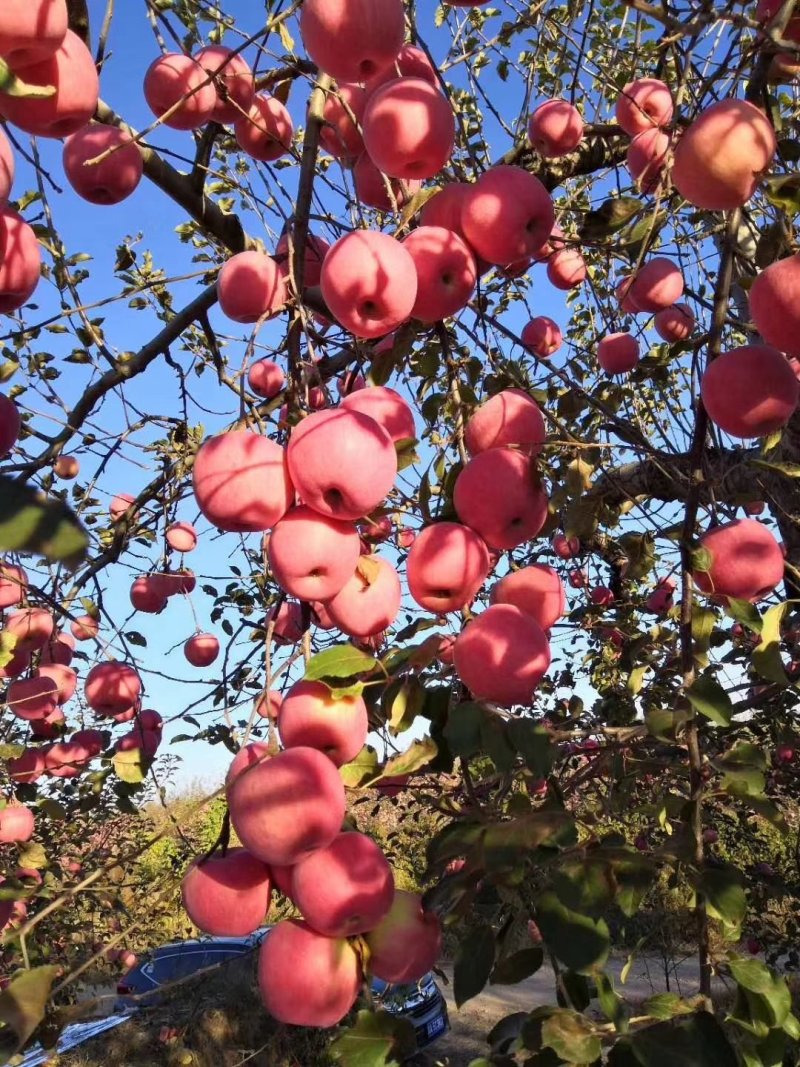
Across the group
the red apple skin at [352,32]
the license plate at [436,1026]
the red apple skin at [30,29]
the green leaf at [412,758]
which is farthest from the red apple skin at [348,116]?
the license plate at [436,1026]

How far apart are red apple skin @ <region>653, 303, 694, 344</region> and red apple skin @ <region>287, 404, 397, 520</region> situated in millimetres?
1843

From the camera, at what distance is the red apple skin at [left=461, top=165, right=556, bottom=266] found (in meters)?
1.27

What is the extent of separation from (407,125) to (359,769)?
0.93 metres

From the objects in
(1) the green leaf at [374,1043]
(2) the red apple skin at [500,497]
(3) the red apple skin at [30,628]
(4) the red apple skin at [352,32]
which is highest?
(4) the red apple skin at [352,32]

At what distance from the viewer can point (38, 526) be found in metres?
0.39

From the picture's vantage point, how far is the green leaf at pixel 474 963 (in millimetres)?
1036

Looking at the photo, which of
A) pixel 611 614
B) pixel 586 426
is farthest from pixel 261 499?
pixel 611 614

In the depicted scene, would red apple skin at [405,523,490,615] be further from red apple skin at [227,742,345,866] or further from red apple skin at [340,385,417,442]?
red apple skin at [227,742,345,866]

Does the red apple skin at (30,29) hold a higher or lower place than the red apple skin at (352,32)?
lower

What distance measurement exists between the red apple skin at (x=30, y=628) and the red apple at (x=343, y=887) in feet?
4.45

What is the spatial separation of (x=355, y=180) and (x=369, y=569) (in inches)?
33.5

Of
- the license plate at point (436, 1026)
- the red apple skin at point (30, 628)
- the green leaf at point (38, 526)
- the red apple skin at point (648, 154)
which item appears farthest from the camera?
the license plate at point (436, 1026)

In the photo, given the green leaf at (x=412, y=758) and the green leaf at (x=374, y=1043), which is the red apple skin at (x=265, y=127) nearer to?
the green leaf at (x=412, y=758)

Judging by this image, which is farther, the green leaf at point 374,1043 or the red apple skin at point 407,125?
the red apple skin at point 407,125
